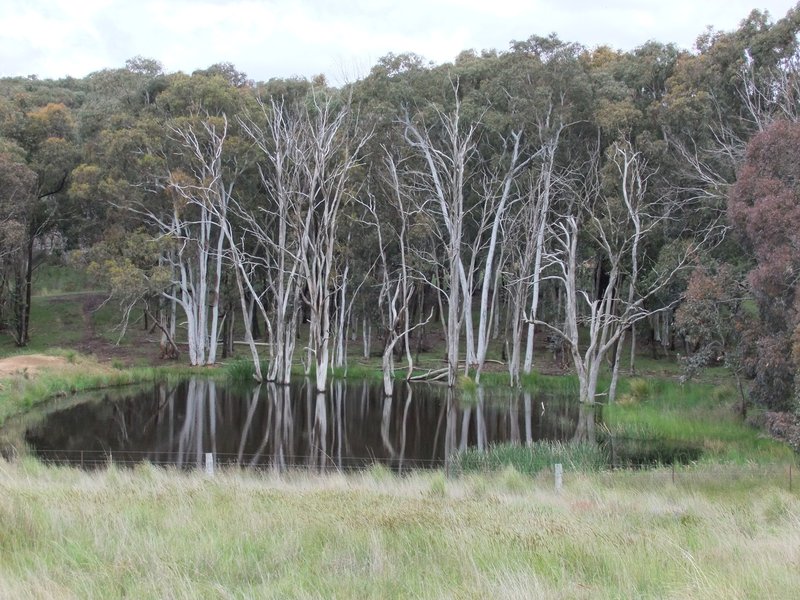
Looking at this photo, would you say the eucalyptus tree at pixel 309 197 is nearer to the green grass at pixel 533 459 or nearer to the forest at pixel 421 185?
the forest at pixel 421 185

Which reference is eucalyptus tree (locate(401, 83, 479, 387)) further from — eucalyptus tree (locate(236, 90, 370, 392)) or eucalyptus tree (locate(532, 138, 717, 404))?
eucalyptus tree (locate(532, 138, 717, 404))

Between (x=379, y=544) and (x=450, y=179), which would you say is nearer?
(x=379, y=544)

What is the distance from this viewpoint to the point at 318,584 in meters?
5.05

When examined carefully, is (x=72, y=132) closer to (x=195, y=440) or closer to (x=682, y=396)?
(x=195, y=440)

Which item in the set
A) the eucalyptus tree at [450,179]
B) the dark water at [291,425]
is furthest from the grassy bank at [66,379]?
the eucalyptus tree at [450,179]

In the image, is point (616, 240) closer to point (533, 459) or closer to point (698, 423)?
point (698, 423)

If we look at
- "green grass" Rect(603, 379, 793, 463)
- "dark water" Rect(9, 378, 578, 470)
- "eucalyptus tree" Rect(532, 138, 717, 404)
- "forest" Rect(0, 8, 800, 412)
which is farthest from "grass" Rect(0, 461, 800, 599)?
"forest" Rect(0, 8, 800, 412)

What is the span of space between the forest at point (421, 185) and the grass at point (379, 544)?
15870mm

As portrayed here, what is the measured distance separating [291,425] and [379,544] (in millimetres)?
14858

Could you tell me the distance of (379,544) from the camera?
6066mm

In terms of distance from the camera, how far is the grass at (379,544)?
16.1 ft

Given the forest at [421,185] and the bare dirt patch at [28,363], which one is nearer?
the bare dirt patch at [28,363]

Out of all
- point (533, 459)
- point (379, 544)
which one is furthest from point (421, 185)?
point (379, 544)

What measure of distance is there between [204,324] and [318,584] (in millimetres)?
28724
